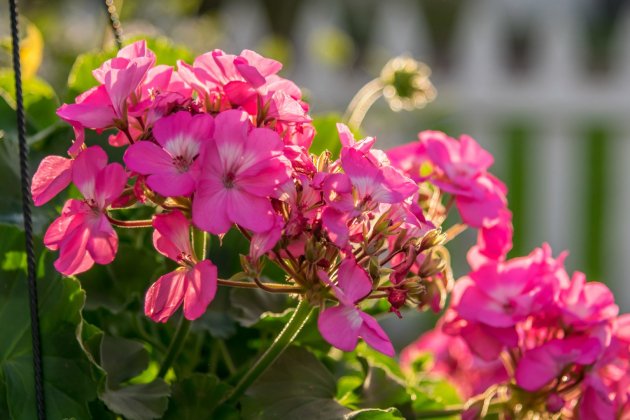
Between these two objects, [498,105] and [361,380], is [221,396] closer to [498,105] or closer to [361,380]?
[361,380]

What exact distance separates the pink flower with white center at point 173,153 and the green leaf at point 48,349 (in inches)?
4.7

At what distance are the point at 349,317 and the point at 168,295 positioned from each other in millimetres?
88

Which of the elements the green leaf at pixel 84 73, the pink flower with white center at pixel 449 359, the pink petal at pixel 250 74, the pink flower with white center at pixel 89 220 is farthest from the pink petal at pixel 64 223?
the pink flower with white center at pixel 449 359

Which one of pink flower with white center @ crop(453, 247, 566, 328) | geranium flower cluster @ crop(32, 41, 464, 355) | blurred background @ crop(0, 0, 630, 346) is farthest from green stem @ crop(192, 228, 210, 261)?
blurred background @ crop(0, 0, 630, 346)

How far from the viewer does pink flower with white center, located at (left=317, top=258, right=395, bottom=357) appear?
0.47m

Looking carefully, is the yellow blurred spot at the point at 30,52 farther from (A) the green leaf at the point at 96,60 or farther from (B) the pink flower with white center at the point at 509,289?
(B) the pink flower with white center at the point at 509,289

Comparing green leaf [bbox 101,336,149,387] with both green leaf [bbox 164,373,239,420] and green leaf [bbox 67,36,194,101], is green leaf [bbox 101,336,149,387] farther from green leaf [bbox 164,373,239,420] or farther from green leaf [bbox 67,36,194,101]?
green leaf [bbox 67,36,194,101]

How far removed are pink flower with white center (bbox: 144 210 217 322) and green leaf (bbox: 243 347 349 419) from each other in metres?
0.10

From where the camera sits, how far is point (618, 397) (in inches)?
27.3

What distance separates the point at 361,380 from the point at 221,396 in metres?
0.13

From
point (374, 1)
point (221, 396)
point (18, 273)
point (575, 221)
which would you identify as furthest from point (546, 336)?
point (374, 1)

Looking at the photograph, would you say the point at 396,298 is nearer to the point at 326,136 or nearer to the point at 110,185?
the point at 110,185

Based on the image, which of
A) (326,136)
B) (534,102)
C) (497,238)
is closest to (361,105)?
(326,136)

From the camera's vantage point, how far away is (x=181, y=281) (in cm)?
49
